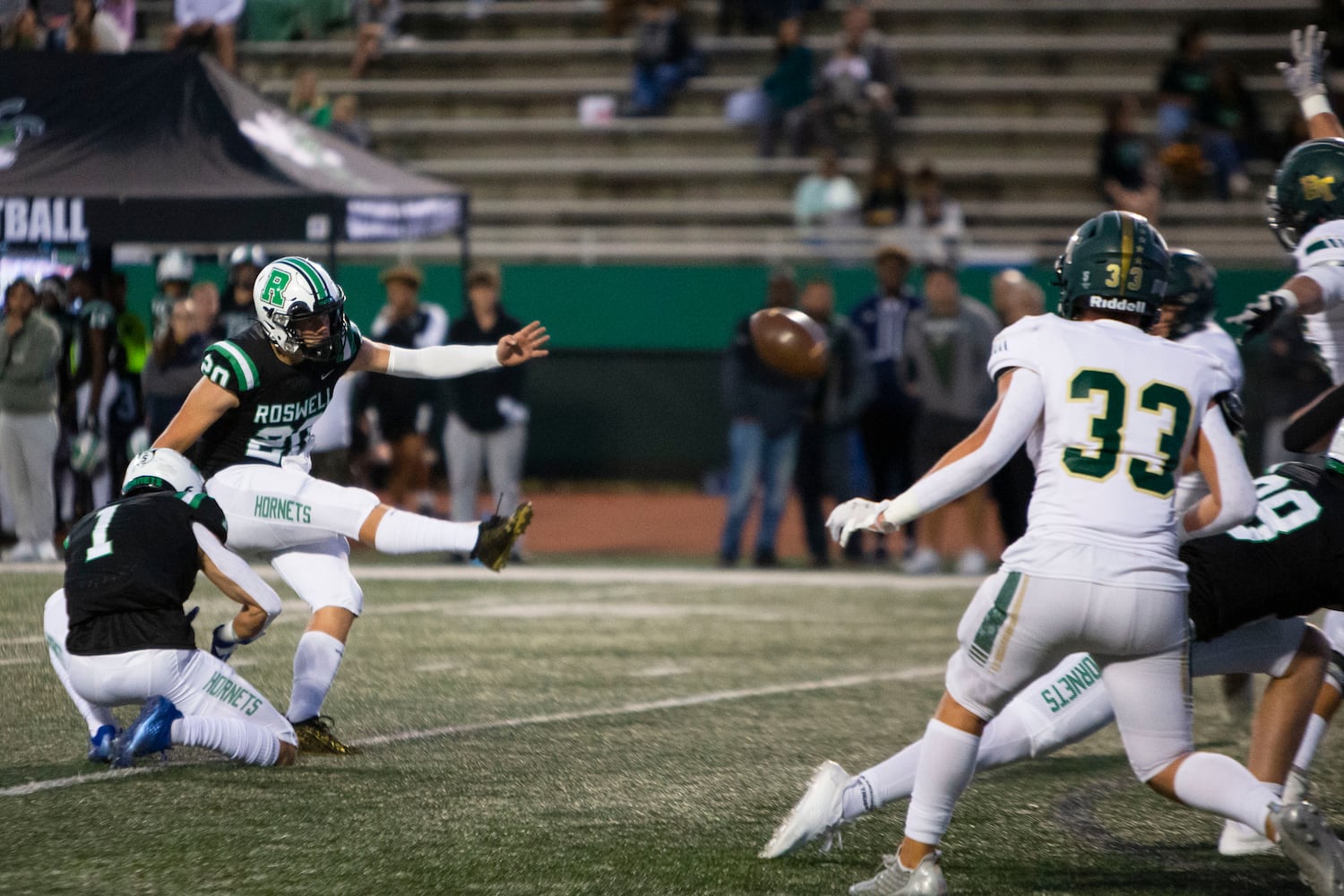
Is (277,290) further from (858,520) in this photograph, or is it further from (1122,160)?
(1122,160)

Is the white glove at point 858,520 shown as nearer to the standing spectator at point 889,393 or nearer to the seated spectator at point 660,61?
the standing spectator at point 889,393

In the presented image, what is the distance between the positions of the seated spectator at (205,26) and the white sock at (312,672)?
874 cm

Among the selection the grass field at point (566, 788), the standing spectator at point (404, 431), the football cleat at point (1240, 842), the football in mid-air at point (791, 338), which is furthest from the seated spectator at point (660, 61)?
the football cleat at point (1240, 842)

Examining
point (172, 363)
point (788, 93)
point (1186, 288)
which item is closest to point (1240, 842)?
point (1186, 288)

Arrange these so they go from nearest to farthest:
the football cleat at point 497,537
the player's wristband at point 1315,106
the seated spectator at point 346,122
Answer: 1. the football cleat at point 497,537
2. the player's wristband at point 1315,106
3. the seated spectator at point 346,122

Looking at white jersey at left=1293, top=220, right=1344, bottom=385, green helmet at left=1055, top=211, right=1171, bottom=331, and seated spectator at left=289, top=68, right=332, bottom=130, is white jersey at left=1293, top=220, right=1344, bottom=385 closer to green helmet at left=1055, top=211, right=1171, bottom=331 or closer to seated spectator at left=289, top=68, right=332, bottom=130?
green helmet at left=1055, top=211, right=1171, bottom=331

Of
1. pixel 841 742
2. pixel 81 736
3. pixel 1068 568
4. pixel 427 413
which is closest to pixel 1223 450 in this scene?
pixel 1068 568

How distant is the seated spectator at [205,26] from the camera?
48.4ft

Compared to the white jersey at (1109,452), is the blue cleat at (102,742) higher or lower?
lower

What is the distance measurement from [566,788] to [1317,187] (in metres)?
2.96

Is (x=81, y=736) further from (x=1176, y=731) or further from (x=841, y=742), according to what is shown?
(x=1176, y=731)

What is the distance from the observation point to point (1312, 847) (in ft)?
13.3

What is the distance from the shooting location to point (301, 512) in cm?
607

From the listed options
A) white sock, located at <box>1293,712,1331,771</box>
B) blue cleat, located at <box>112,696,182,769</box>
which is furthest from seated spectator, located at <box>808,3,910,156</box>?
blue cleat, located at <box>112,696,182,769</box>
